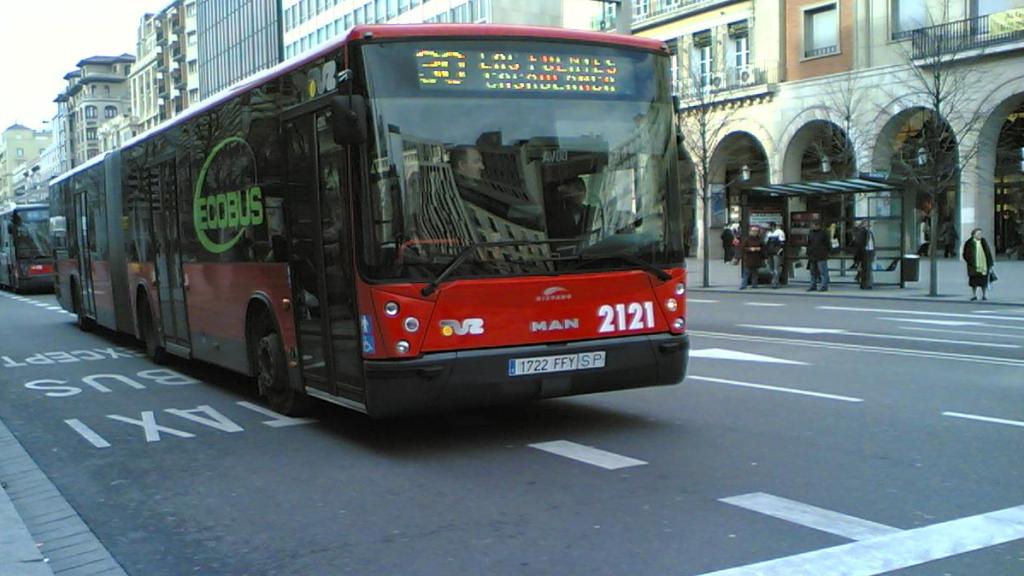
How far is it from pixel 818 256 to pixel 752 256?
2.14 m

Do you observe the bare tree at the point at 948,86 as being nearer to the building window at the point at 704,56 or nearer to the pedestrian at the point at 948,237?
the pedestrian at the point at 948,237

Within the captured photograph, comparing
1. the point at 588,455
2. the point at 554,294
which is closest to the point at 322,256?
the point at 554,294

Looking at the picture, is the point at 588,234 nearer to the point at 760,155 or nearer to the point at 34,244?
the point at 34,244

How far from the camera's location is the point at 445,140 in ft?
22.6

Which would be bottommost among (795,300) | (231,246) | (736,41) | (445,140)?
(795,300)

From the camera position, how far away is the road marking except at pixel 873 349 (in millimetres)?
11711

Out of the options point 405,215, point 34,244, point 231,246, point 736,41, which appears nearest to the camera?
point 405,215

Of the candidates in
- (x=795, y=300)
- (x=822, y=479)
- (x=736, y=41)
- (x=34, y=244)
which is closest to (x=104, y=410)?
(x=822, y=479)

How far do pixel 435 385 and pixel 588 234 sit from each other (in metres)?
1.56

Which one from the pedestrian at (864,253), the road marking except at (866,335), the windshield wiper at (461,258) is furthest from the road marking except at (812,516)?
the pedestrian at (864,253)

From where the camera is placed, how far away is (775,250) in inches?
1094

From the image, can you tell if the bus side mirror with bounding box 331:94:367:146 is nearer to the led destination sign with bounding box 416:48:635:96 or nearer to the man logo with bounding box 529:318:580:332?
the led destination sign with bounding box 416:48:635:96

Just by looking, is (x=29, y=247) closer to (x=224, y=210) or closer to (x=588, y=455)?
(x=224, y=210)

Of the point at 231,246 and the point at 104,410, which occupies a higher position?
the point at 231,246
